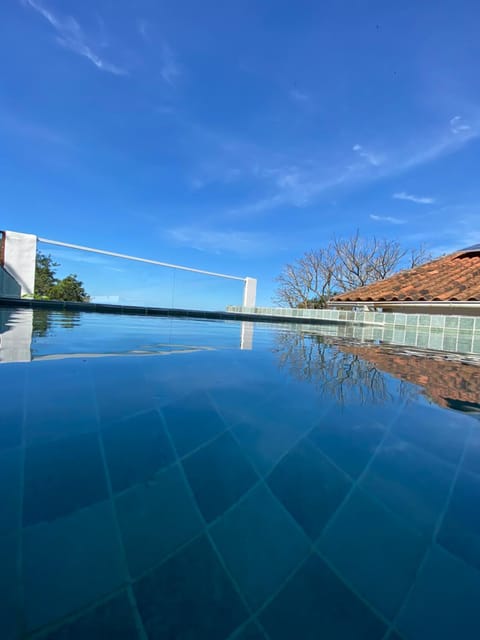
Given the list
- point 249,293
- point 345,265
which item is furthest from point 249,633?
point 345,265

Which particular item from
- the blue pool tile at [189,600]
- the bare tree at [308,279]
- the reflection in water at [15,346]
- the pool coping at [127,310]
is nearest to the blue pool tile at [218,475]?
the blue pool tile at [189,600]

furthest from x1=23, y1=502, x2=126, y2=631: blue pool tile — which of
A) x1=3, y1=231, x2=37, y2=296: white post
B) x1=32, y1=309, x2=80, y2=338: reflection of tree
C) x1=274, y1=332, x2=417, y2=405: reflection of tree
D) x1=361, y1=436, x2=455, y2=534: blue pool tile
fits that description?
x1=3, y1=231, x2=37, y2=296: white post

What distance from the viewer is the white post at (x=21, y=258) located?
685 centimetres

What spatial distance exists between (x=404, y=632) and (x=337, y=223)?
21.6m

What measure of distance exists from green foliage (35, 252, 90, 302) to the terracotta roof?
28.6 feet

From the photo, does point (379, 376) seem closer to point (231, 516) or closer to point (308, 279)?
point (231, 516)

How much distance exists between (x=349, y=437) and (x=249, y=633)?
0.71 metres

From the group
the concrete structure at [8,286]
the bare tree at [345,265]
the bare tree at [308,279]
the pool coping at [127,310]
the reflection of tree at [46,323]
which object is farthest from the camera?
the bare tree at [308,279]

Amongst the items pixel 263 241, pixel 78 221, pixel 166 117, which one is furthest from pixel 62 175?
pixel 263 241

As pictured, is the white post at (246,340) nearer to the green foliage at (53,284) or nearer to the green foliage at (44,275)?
the green foliage at (53,284)

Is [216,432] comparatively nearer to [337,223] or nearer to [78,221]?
[78,221]

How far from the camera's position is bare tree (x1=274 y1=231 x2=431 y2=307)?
66.5 ft

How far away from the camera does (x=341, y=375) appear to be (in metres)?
1.85

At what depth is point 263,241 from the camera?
21656mm
